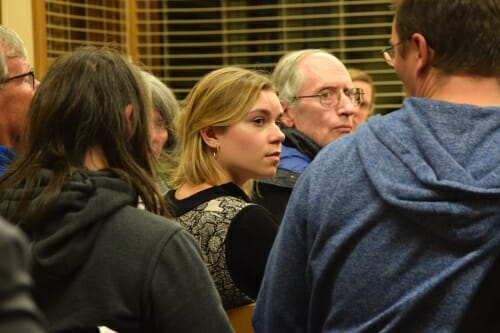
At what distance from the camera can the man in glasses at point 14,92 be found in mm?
2623

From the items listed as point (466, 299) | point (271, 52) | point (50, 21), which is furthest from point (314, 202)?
point (271, 52)

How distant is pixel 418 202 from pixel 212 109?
145 cm

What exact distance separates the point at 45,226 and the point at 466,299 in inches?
31.0

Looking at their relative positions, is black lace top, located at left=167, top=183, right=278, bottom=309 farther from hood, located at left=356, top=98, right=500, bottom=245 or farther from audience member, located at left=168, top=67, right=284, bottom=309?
hood, located at left=356, top=98, right=500, bottom=245

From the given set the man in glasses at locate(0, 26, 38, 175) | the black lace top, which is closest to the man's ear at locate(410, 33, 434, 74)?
the black lace top

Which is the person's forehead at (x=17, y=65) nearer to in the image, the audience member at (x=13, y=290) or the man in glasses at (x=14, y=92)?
the man in glasses at (x=14, y=92)

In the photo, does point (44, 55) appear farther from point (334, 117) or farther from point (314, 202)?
point (314, 202)

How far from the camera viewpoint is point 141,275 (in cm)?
165

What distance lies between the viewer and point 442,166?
145 cm

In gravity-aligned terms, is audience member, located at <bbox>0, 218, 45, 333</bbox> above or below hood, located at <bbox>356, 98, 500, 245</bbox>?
above

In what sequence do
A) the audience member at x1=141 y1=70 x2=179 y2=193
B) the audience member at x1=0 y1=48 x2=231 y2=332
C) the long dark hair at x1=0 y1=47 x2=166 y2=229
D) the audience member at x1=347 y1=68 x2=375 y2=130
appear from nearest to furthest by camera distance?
the audience member at x1=0 y1=48 x2=231 y2=332, the long dark hair at x1=0 y1=47 x2=166 y2=229, the audience member at x1=141 y1=70 x2=179 y2=193, the audience member at x1=347 y1=68 x2=375 y2=130

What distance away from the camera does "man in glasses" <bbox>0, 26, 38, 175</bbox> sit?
2.62 meters

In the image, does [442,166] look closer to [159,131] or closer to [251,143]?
[251,143]

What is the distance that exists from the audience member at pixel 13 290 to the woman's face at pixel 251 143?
7.63 ft
